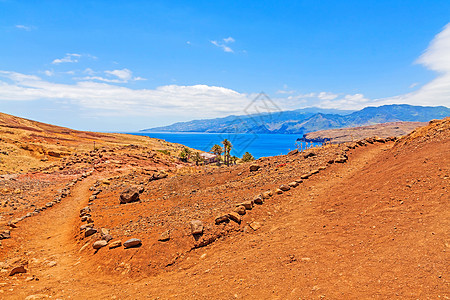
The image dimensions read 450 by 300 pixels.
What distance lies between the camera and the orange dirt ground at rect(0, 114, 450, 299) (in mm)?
5676

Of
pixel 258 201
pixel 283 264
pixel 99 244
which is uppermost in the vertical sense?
pixel 258 201

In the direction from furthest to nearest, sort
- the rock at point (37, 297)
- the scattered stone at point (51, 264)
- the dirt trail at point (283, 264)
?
the scattered stone at point (51, 264) < the rock at point (37, 297) < the dirt trail at point (283, 264)

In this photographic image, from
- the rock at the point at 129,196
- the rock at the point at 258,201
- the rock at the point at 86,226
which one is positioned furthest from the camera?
the rock at the point at 129,196

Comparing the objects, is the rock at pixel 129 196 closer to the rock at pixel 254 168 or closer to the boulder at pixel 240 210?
the rock at pixel 254 168

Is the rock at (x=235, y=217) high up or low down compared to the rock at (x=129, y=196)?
up

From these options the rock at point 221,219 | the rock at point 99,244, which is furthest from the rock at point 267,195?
the rock at point 99,244

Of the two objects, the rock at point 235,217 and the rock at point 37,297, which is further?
the rock at point 235,217

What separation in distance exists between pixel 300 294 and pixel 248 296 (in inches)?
51.3

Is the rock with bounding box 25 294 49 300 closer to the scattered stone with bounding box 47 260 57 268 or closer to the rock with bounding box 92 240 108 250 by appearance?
the scattered stone with bounding box 47 260 57 268

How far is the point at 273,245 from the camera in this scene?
8008 millimetres

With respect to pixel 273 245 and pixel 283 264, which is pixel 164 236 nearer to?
pixel 273 245

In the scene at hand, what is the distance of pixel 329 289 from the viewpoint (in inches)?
211

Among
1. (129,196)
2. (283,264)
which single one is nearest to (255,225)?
(283,264)

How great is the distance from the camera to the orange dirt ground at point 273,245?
5.68 metres
